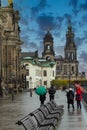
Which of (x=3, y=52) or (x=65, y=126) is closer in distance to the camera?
(x=65, y=126)

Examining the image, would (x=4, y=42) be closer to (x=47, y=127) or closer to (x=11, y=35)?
(x=11, y=35)

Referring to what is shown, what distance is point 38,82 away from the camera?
193125 mm

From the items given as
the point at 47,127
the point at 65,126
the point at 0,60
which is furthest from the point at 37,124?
the point at 0,60

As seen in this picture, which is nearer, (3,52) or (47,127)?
(47,127)

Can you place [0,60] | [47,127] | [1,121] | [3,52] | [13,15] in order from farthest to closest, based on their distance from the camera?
[13,15], [3,52], [0,60], [1,121], [47,127]

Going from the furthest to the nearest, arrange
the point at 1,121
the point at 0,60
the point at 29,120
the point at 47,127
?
the point at 0,60, the point at 1,121, the point at 47,127, the point at 29,120

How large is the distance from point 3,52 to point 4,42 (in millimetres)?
1923

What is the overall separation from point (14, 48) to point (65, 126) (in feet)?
245

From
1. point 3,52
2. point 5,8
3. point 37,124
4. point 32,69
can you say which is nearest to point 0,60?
point 3,52

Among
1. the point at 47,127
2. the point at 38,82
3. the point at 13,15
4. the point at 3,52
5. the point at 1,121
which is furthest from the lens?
the point at 38,82

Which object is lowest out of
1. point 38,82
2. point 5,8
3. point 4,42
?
point 38,82

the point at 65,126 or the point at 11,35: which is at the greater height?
the point at 11,35

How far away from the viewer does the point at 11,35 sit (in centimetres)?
9894

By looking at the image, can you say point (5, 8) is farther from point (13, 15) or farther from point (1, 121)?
point (1, 121)
